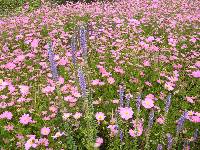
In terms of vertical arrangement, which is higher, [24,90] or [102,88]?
[24,90]

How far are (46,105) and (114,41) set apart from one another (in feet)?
8.85

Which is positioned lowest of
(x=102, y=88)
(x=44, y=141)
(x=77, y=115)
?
(x=102, y=88)

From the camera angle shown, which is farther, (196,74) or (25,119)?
(196,74)

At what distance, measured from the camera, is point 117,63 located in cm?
543

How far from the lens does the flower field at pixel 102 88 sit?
365cm

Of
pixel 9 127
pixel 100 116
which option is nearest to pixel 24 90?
pixel 9 127

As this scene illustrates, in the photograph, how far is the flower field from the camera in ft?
12.0

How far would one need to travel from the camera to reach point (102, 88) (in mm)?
4988

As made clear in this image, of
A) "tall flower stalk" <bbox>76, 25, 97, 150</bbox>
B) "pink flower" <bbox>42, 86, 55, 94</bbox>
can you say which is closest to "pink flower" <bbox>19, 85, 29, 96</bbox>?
"pink flower" <bbox>42, 86, 55, 94</bbox>

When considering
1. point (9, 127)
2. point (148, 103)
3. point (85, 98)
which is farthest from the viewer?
point (148, 103)

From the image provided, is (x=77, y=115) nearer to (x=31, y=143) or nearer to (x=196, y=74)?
(x=31, y=143)

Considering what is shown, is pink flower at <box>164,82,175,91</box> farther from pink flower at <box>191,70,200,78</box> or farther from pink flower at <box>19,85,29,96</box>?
pink flower at <box>19,85,29,96</box>

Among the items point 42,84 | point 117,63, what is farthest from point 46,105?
point 117,63

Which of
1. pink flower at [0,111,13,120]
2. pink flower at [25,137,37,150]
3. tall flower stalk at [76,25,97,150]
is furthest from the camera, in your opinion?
pink flower at [0,111,13,120]
